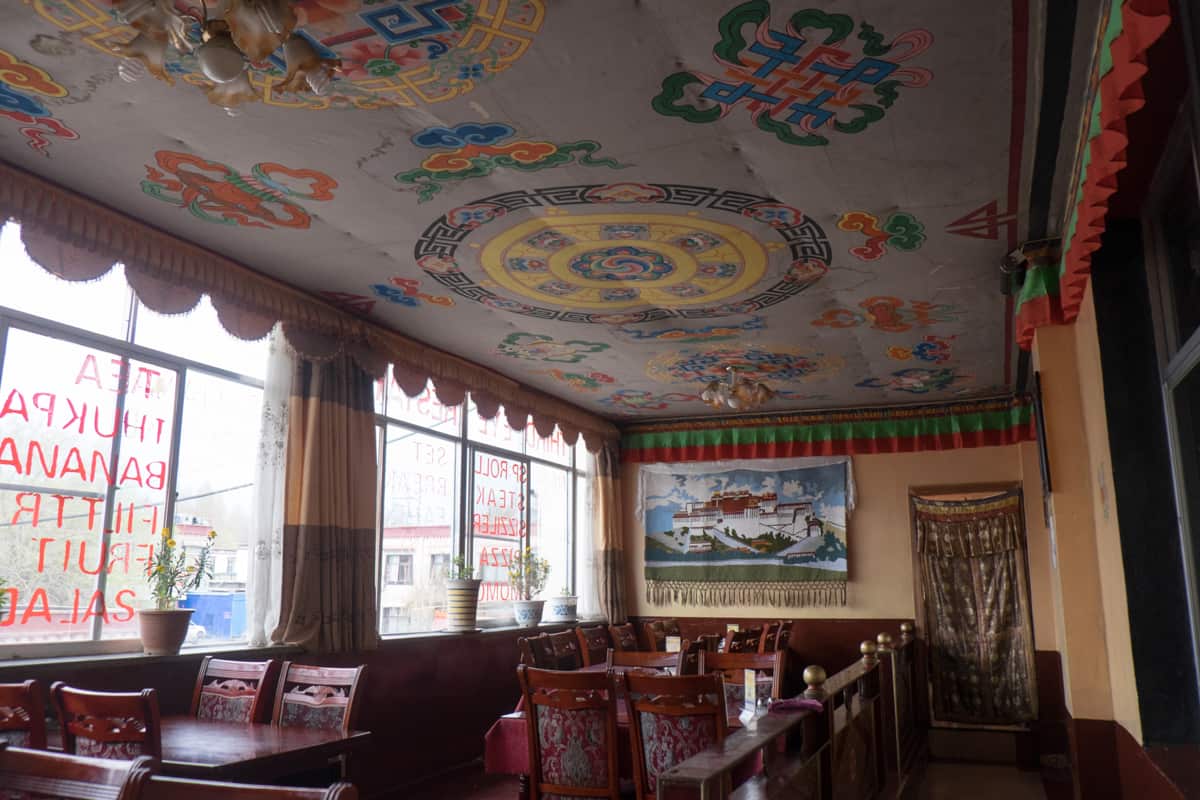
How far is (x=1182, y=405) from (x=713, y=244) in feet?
7.88

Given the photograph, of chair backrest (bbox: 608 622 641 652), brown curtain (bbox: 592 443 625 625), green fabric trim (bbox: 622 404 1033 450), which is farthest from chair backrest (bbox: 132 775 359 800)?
green fabric trim (bbox: 622 404 1033 450)

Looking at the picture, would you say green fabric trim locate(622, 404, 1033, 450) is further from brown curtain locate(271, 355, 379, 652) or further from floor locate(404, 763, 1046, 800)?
brown curtain locate(271, 355, 379, 652)

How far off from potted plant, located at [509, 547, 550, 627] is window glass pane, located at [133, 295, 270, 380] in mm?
3360

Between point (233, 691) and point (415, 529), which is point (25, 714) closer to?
point (233, 691)

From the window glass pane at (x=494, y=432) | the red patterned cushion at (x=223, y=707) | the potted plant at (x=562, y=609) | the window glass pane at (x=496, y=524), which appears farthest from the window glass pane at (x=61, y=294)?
the potted plant at (x=562, y=609)

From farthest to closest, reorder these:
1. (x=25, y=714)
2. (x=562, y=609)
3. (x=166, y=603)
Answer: (x=562, y=609) → (x=166, y=603) → (x=25, y=714)

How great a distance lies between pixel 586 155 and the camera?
3.87 metres

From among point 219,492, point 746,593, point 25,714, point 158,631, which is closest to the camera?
point 25,714

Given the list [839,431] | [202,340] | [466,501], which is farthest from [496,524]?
[839,431]

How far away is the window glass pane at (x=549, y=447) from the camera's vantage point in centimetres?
886

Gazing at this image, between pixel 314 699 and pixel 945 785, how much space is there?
5306 millimetres

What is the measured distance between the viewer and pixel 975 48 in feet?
10.1

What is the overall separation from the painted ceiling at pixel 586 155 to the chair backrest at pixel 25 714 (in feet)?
7.03

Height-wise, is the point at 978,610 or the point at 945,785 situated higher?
the point at 978,610
